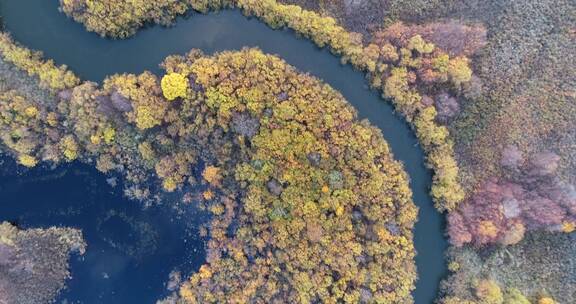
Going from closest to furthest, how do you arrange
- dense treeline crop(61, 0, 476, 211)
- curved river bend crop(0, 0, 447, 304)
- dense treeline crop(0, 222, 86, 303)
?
dense treeline crop(61, 0, 476, 211) < dense treeline crop(0, 222, 86, 303) < curved river bend crop(0, 0, 447, 304)

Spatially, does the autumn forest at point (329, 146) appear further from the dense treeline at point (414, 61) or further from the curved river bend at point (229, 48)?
the curved river bend at point (229, 48)

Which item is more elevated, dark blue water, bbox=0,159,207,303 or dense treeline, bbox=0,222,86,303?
dark blue water, bbox=0,159,207,303

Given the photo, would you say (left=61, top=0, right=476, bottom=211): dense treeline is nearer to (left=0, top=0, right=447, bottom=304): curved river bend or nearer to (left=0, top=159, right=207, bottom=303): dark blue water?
(left=0, top=0, right=447, bottom=304): curved river bend

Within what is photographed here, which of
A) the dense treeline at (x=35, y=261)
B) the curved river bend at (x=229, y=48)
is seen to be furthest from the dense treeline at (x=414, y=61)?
the dense treeline at (x=35, y=261)

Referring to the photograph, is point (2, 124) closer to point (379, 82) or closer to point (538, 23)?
point (379, 82)

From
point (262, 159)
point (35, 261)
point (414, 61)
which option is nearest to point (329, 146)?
point (262, 159)

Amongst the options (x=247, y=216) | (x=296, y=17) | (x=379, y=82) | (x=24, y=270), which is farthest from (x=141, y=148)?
(x=379, y=82)

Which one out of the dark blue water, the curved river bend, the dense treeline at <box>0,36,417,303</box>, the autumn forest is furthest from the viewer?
the curved river bend

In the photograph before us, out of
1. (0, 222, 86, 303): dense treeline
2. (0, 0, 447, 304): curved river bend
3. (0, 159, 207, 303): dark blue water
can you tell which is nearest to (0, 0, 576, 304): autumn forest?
(0, 222, 86, 303): dense treeline

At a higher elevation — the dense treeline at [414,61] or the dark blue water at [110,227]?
the dense treeline at [414,61]
